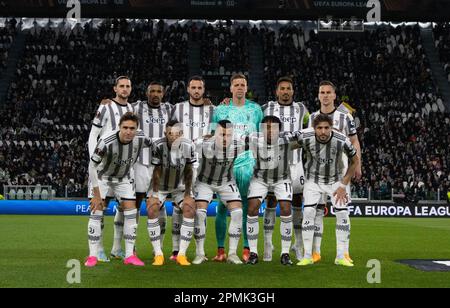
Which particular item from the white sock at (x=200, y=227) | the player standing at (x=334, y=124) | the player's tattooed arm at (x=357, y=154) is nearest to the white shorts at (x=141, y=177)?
the white sock at (x=200, y=227)

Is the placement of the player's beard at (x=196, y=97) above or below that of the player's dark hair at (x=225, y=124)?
above

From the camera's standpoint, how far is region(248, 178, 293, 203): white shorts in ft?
30.4

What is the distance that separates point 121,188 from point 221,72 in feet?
82.9

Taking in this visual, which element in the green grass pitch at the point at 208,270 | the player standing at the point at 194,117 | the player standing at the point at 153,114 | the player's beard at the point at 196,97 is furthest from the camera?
the player standing at the point at 153,114

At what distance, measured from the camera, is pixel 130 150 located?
29.6 feet

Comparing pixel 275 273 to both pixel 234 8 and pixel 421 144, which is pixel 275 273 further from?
pixel 234 8

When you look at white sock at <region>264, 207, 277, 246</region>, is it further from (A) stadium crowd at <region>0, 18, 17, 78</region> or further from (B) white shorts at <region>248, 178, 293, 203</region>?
(A) stadium crowd at <region>0, 18, 17, 78</region>

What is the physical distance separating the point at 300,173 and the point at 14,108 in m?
22.3

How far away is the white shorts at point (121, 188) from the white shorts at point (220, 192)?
86cm

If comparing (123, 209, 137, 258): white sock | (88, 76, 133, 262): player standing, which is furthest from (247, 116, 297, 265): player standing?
(88, 76, 133, 262): player standing

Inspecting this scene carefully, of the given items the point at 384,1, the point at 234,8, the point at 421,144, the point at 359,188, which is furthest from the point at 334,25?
the point at 359,188

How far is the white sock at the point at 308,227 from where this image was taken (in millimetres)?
9141

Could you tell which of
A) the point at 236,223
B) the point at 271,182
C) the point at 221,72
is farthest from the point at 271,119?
the point at 221,72

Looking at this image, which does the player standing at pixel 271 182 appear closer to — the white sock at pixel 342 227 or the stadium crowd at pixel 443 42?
the white sock at pixel 342 227
